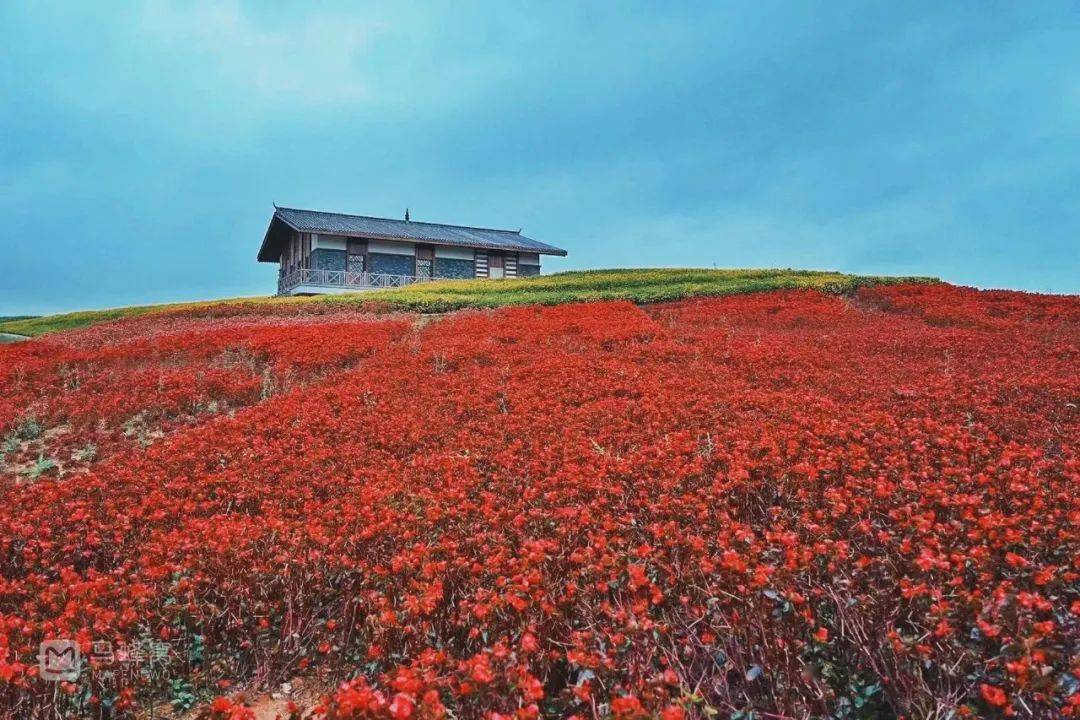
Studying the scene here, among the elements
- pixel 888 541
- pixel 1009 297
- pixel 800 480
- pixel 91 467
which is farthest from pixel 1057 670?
pixel 1009 297

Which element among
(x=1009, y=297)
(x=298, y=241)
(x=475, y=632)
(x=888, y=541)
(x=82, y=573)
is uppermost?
(x=298, y=241)

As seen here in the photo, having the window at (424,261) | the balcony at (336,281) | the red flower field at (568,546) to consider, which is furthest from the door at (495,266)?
the red flower field at (568,546)

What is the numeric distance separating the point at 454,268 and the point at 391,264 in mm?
4038

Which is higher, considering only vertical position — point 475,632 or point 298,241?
point 298,241

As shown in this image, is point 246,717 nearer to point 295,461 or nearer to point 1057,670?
point 1057,670

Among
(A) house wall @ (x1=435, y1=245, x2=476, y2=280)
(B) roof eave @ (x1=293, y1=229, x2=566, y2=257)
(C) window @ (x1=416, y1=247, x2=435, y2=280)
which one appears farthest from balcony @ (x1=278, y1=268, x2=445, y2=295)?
(A) house wall @ (x1=435, y1=245, x2=476, y2=280)

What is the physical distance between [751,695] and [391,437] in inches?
189

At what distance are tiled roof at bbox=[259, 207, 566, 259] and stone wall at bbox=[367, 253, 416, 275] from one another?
1474 mm

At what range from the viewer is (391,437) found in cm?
695

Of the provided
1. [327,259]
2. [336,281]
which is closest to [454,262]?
[336,281]

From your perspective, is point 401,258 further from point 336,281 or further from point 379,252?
point 336,281

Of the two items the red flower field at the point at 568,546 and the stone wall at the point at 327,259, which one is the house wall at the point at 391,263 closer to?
the stone wall at the point at 327,259

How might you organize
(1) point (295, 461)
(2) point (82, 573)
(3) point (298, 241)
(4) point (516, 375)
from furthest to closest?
(3) point (298, 241)
(4) point (516, 375)
(1) point (295, 461)
(2) point (82, 573)

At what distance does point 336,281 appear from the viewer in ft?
116
